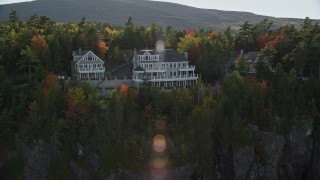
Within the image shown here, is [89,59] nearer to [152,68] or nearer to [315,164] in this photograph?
[152,68]

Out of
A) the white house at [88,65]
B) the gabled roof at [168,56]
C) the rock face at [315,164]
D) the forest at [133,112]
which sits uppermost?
the gabled roof at [168,56]

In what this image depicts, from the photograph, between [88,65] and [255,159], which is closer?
[255,159]

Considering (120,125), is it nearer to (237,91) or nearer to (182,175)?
(182,175)

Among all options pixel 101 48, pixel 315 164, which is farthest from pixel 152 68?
pixel 315 164

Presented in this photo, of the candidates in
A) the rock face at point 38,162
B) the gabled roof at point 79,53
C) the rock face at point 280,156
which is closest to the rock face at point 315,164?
the rock face at point 280,156

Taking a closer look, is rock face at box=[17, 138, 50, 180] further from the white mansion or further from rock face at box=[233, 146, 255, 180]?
rock face at box=[233, 146, 255, 180]

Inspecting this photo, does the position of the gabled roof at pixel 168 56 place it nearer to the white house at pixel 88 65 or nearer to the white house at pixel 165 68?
the white house at pixel 165 68

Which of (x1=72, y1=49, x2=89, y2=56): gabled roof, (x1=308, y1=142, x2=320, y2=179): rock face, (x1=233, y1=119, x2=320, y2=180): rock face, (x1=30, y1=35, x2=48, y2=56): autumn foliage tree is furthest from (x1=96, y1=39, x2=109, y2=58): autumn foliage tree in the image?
(x1=308, y1=142, x2=320, y2=179): rock face

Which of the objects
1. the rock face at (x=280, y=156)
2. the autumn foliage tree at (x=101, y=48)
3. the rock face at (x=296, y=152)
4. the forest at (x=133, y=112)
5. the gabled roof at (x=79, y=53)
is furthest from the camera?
the autumn foliage tree at (x=101, y=48)

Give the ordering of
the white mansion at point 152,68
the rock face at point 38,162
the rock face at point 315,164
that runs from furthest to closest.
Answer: the white mansion at point 152,68
the rock face at point 315,164
the rock face at point 38,162
